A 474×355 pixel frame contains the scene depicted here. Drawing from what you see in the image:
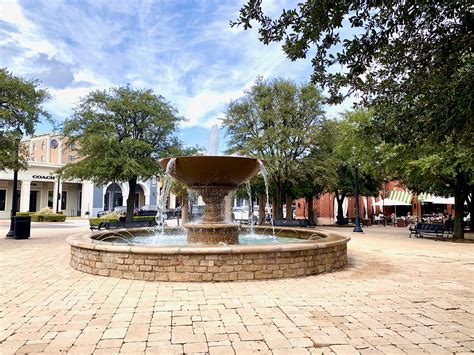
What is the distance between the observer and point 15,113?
1534 centimetres

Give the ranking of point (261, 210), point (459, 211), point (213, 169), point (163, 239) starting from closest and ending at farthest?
point (213, 169), point (163, 239), point (459, 211), point (261, 210)

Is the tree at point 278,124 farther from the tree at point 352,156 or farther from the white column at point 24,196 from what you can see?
the white column at point 24,196

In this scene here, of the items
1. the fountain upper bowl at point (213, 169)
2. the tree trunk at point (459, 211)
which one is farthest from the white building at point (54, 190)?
the tree trunk at point (459, 211)

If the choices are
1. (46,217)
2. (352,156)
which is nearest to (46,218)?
(46,217)

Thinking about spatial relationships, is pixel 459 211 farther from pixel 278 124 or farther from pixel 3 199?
pixel 3 199

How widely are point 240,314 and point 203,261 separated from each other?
2088 mm

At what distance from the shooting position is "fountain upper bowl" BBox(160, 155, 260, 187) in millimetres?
9305

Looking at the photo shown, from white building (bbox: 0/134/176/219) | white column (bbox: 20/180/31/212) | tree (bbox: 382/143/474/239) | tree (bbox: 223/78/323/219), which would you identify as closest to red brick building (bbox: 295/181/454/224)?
tree (bbox: 223/78/323/219)

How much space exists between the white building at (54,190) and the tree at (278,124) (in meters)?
16.4

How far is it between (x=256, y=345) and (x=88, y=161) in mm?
17056

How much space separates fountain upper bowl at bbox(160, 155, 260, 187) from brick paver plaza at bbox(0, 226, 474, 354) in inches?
133

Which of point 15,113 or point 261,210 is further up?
point 15,113

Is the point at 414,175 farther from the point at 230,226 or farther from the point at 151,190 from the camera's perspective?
the point at 151,190

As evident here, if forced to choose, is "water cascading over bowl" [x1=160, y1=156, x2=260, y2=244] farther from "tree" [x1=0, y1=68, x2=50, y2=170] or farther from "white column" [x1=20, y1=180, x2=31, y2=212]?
"white column" [x1=20, y1=180, x2=31, y2=212]
